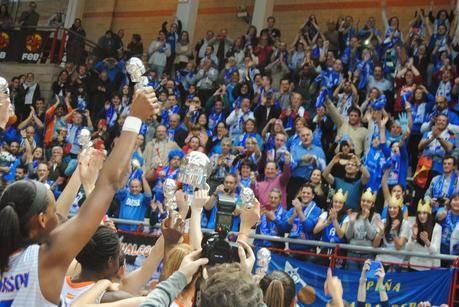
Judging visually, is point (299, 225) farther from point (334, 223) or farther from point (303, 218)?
point (334, 223)

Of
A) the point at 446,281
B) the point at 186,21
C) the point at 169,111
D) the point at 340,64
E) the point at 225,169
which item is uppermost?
the point at 186,21

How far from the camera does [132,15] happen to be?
20.4 metres

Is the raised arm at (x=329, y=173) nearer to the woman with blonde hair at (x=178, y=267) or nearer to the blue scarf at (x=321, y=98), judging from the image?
the blue scarf at (x=321, y=98)

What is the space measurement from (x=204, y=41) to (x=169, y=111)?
308cm

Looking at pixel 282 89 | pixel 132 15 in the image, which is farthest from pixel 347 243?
pixel 132 15

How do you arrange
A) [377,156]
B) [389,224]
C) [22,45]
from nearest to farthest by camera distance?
[389,224], [377,156], [22,45]

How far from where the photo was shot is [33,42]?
17000mm

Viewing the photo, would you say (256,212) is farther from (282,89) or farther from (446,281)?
(282,89)

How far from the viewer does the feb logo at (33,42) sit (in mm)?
16922

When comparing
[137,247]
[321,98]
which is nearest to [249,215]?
[137,247]

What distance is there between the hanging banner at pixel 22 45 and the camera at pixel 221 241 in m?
15.3

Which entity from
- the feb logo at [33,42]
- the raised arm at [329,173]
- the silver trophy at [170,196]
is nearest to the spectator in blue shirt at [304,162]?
the raised arm at [329,173]

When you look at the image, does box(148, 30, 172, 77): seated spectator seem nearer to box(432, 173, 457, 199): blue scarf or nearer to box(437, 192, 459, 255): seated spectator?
box(432, 173, 457, 199): blue scarf

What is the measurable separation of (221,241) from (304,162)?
751 centimetres
